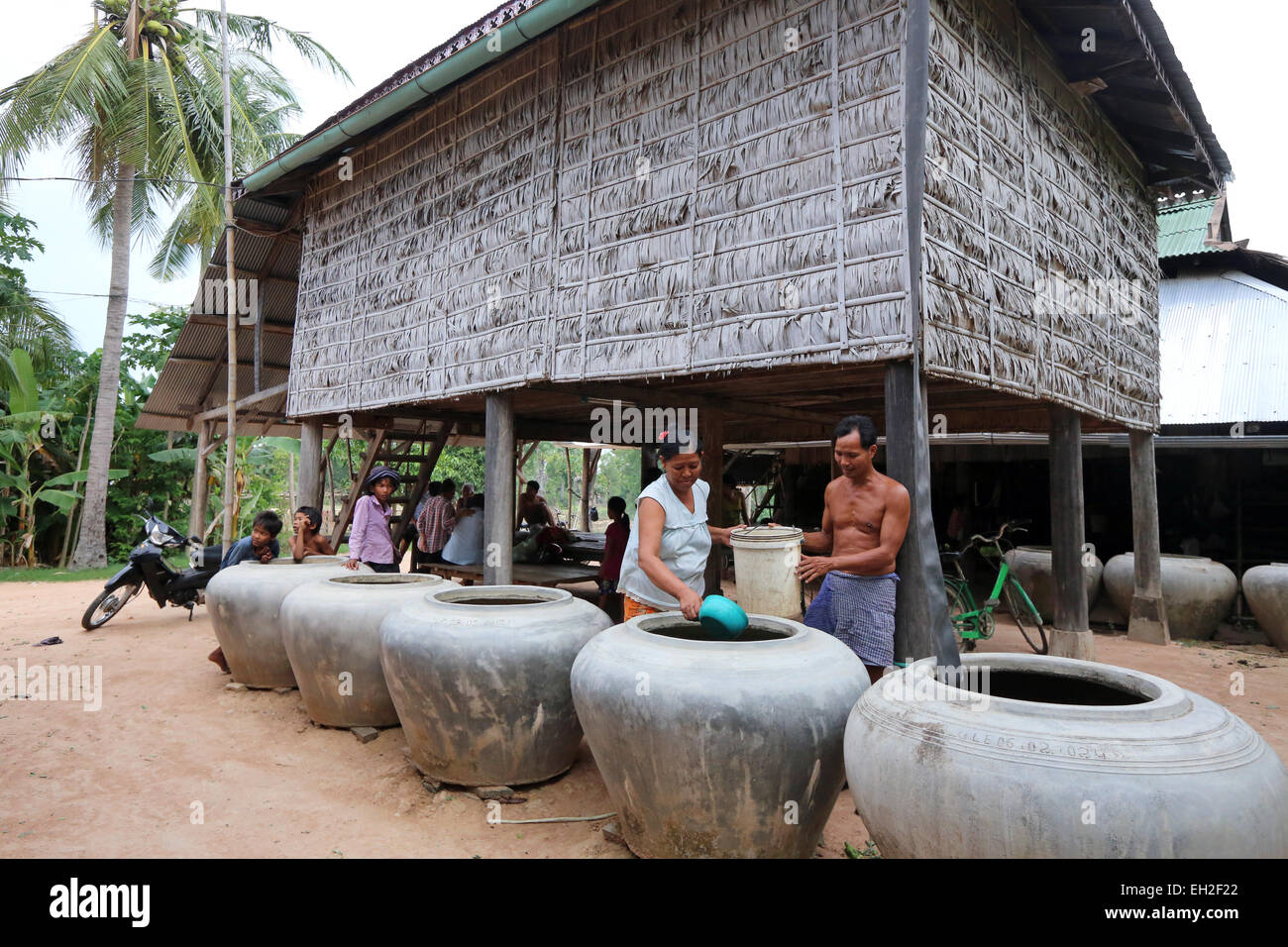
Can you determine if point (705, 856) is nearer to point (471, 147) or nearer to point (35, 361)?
point (471, 147)

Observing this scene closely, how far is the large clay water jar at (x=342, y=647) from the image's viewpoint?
181 inches

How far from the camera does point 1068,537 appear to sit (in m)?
6.75

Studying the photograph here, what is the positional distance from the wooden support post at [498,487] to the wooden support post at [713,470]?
1.84m

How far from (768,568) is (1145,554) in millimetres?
6278

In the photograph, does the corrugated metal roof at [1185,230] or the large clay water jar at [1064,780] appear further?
the corrugated metal roof at [1185,230]

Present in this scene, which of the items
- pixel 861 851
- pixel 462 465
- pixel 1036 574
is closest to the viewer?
pixel 861 851

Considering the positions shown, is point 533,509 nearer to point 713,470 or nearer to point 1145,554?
point 713,470

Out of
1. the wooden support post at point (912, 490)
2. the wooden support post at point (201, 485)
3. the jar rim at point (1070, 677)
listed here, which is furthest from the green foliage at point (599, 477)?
the jar rim at point (1070, 677)

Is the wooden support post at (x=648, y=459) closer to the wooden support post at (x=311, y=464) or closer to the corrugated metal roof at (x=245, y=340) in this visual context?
the wooden support post at (x=311, y=464)

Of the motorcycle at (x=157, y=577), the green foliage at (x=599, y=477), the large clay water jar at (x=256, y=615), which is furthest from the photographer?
the green foliage at (x=599, y=477)

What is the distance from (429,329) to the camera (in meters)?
7.16

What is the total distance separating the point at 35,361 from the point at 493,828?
1872 cm

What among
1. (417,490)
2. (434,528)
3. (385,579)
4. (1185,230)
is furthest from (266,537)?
(1185,230)

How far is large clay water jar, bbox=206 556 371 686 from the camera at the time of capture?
548cm
